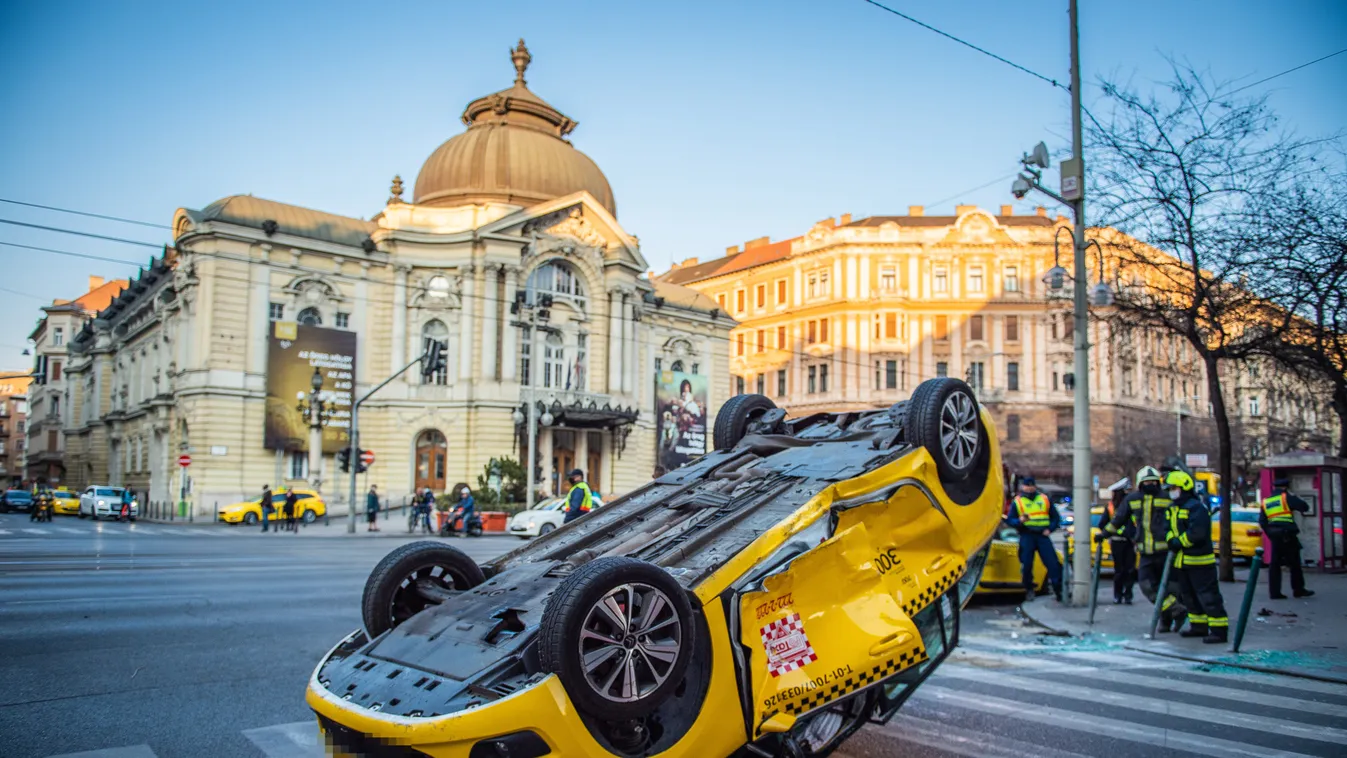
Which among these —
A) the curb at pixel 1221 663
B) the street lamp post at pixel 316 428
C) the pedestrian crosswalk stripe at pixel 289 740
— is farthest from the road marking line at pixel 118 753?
the street lamp post at pixel 316 428

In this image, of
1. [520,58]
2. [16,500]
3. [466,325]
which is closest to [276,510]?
[466,325]

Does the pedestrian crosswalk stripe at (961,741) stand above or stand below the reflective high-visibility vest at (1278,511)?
below

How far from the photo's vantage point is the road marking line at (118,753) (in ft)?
16.7

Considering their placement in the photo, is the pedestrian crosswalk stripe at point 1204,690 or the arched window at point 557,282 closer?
the pedestrian crosswalk stripe at point 1204,690

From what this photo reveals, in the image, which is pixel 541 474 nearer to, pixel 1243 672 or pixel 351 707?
pixel 1243 672

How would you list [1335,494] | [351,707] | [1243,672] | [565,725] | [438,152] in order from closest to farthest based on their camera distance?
1. [565,725]
2. [351,707]
3. [1243,672]
4. [1335,494]
5. [438,152]

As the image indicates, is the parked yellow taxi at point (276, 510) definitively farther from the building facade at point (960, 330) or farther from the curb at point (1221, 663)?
the building facade at point (960, 330)

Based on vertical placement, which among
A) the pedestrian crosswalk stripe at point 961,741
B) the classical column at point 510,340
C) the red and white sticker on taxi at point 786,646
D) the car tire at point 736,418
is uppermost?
the classical column at point 510,340

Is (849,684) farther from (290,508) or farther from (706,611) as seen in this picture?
(290,508)

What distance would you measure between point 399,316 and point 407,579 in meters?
40.0

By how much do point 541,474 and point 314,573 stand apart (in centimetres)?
2969

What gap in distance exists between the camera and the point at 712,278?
73.8 meters

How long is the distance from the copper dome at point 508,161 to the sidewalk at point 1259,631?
3775 cm

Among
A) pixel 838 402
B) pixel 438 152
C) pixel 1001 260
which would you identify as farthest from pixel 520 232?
pixel 1001 260
